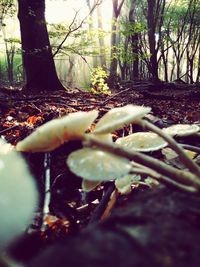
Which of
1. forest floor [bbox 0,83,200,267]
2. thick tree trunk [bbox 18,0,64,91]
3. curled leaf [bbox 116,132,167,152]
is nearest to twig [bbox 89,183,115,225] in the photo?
forest floor [bbox 0,83,200,267]

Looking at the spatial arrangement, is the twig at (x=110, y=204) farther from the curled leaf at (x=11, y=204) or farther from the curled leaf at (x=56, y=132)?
the curled leaf at (x=56, y=132)

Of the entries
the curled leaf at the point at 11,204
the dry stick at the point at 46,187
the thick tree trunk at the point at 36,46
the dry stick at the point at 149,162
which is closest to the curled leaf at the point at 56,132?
the dry stick at the point at 149,162

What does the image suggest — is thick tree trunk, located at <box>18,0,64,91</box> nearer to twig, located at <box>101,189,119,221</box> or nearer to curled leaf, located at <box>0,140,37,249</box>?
twig, located at <box>101,189,119,221</box>

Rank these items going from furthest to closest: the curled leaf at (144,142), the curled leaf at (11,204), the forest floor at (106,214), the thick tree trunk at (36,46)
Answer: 1. the thick tree trunk at (36,46)
2. the curled leaf at (144,142)
3. the curled leaf at (11,204)
4. the forest floor at (106,214)

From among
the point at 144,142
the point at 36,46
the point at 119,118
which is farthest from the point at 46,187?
the point at 36,46

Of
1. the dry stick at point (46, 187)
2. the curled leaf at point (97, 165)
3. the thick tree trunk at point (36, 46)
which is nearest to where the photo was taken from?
the curled leaf at point (97, 165)

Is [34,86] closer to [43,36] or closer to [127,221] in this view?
[43,36]
